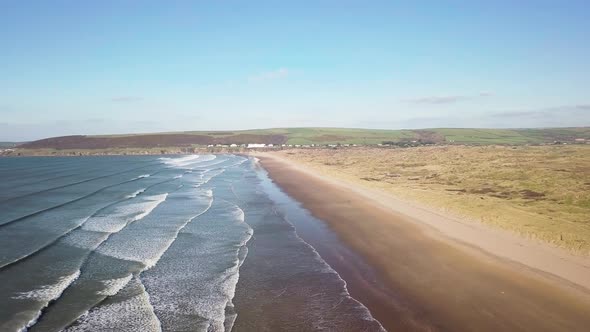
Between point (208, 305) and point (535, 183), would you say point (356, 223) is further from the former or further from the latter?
point (535, 183)

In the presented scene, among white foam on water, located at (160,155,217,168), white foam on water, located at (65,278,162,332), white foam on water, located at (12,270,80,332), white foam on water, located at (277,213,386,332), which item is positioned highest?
white foam on water, located at (12,270,80,332)

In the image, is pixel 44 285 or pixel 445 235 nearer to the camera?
pixel 44 285

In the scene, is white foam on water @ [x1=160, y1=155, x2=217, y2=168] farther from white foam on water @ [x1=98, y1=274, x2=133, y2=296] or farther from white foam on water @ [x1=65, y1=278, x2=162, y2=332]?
white foam on water @ [x1=65, y1=278, x2=162, y2=332]

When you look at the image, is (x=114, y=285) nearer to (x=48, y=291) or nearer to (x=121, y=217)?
(x=48, y=291)

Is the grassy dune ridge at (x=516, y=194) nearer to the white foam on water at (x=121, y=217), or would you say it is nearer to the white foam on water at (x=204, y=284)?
the white foam on water at (x=204, y=284)

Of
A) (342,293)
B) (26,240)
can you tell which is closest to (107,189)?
(26,240)

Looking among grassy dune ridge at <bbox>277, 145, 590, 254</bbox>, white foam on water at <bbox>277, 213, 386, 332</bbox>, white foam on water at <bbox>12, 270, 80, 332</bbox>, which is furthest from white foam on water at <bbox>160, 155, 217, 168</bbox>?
white foam on water at <bbox>12, 270, 80, 332</bbox>
